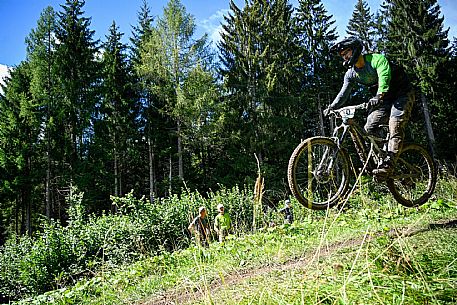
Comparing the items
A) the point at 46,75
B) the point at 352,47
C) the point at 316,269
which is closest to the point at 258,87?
the point at 46,75

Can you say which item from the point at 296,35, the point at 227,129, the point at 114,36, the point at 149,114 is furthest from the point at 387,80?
the point at 114,36

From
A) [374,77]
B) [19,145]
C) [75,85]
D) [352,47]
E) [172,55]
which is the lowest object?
[374,77]

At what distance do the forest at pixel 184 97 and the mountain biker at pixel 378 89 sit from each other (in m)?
18.1

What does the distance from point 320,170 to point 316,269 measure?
6.97ft

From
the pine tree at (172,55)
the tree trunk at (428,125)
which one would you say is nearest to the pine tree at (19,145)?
the pine tree at (172,55)

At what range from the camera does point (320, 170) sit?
399 centimetres

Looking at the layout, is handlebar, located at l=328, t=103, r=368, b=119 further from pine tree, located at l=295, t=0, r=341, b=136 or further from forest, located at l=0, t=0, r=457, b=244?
pine tree, located at l=295, t=0, r=341, b=136

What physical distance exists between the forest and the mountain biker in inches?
711

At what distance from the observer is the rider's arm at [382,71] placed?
160 inches

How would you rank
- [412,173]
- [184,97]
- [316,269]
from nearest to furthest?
[316,269] < [412,173] < [184,97]

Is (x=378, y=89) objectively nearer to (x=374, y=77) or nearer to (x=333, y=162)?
(x=374, y=77)

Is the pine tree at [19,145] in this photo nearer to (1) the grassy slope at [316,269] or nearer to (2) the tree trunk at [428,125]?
(1) the grassy slope at [316,269]

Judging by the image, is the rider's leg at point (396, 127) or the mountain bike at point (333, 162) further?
the rider's leg at point (396, 127)

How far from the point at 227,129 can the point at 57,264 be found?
15718 mm
